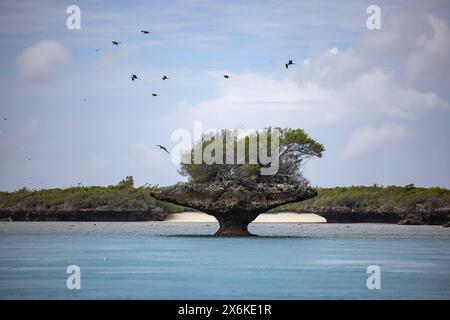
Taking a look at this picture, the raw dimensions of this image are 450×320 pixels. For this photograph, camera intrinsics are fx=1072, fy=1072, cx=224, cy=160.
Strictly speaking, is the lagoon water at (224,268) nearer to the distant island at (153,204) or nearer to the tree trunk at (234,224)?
the tree trunk at (234,224)

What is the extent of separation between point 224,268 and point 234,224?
2353cm

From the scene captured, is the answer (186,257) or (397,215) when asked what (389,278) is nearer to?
(186,257)

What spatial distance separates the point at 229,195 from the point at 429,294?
30776 millimetres

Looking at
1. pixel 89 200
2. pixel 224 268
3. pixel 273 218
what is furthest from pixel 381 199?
pixel 224 268

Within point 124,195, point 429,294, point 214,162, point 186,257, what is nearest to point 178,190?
point 214,162

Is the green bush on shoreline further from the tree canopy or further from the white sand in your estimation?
the tree canopy

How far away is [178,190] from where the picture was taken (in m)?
→ 77.8

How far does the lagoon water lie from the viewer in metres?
46.7

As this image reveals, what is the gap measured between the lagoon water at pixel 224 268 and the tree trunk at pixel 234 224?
1.11 metres

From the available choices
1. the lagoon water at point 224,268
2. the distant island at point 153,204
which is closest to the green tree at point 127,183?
the distant island at point 153,204

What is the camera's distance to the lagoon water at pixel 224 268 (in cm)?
4672

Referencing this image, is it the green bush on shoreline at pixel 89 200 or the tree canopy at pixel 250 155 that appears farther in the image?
the green bush on shoreline at pixel 89 200

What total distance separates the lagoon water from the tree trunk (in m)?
1.11

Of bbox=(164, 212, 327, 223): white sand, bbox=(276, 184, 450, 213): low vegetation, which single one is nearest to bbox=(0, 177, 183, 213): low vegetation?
bbox=(164, 212, 327, 223): white sand
